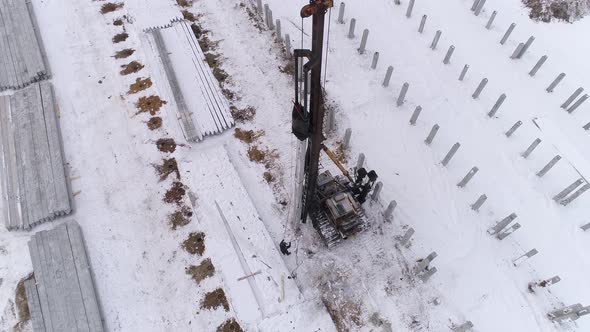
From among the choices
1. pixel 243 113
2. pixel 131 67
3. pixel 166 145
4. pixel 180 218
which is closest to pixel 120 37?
pixel 131 67

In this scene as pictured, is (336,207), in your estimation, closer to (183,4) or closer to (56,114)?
(56,114)

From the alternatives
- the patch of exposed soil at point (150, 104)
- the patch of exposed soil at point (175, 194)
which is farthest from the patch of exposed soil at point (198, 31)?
the patch of exposed soil at point (175, 194)

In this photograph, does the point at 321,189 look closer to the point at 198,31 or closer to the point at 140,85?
the point at 140,85

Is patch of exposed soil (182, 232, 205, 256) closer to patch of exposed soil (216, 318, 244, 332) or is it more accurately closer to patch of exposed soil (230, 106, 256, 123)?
patch of exposed soil (216, 318, 244, 332)

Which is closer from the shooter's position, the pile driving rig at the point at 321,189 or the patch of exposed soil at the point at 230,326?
the pile driving rig at the point at 321,189

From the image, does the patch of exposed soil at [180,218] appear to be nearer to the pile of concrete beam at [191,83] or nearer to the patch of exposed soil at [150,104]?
the pile of concrete beam at [191,83]

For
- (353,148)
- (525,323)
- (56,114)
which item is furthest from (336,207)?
(56,114)

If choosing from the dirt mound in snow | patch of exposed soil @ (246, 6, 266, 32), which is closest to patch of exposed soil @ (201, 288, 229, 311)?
patch of exposed soil @ (246, 6, 266, 32)
